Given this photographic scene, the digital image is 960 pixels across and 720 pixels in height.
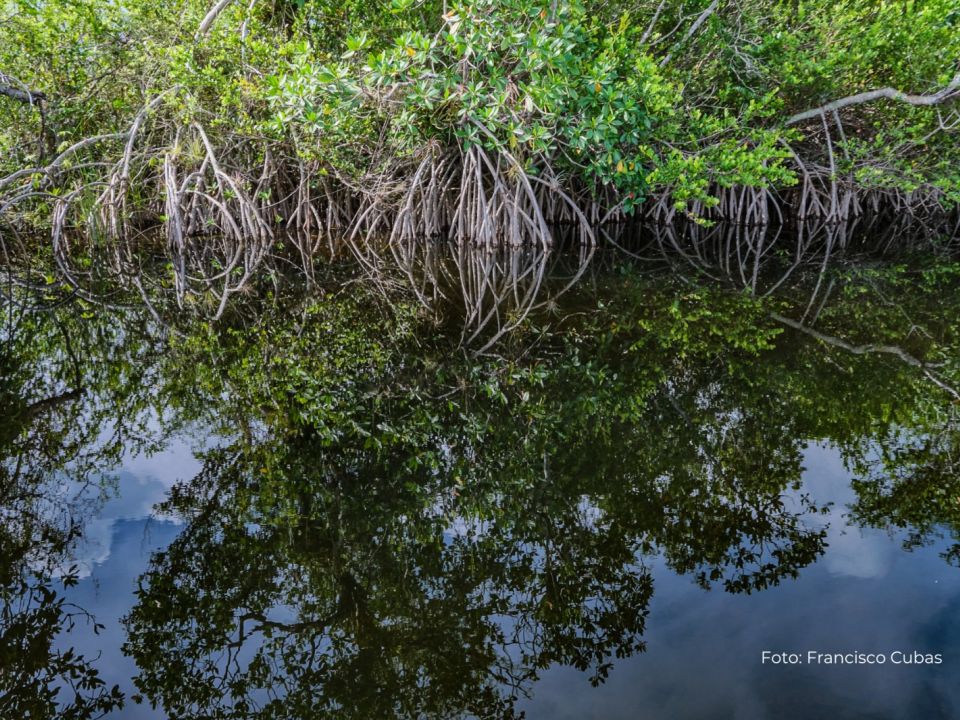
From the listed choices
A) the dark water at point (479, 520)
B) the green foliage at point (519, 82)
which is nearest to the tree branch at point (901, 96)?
the green foliage at point (519, 82)

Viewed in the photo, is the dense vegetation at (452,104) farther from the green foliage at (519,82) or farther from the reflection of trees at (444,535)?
the reflection of trees at (444,535)

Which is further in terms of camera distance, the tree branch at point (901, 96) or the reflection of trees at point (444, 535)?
the tree branch at point (901, 96)

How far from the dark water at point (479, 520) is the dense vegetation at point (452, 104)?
2940 millimetres

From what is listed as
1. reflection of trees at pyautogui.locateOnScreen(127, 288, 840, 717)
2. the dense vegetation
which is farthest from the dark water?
the dense vegetation

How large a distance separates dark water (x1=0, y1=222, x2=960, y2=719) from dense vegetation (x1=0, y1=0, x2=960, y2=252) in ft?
9.65

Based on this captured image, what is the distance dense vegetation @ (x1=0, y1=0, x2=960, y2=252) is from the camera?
6605 mm

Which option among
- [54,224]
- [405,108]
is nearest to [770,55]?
[405,108]

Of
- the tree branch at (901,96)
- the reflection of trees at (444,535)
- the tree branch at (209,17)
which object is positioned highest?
the tree branch at (209,17)

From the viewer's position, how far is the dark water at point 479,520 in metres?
1.68

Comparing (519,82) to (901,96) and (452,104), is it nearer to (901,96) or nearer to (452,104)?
(452,104)

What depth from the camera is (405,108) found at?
663 centimetres

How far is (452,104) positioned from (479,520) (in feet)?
19.8

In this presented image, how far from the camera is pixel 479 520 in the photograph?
2.38 m

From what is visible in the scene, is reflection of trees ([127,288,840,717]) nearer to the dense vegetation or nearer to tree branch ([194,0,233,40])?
the dense vegetation
